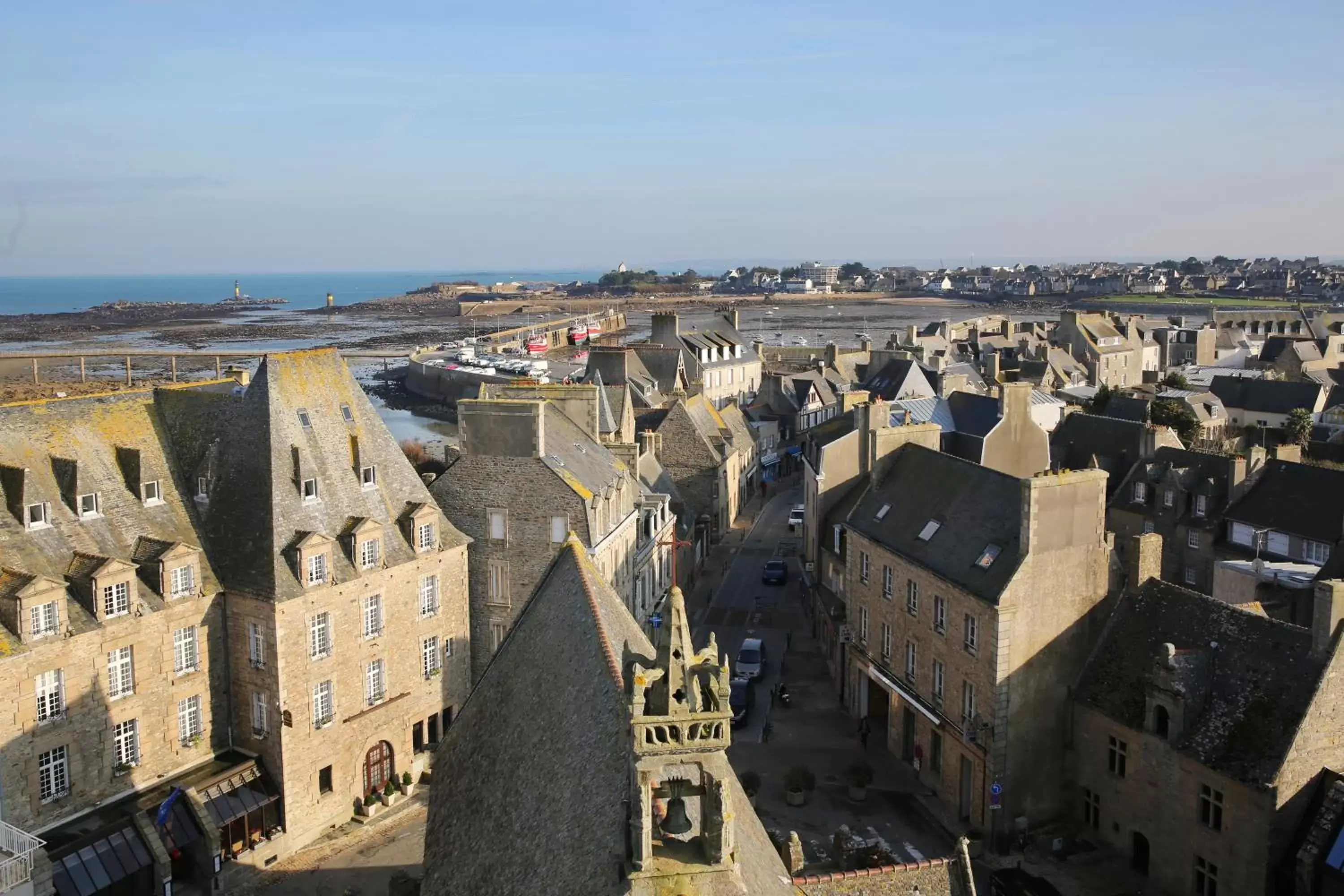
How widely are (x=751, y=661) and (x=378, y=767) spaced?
1494 cm

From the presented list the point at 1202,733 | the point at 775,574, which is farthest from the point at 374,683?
the point at 775,574

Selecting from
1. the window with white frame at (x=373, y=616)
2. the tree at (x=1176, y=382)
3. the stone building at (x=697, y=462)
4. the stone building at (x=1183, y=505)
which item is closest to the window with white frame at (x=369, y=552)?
the window with white frame at (x=373, y=616)

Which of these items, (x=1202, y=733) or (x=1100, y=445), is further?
(x=1100, y=445)

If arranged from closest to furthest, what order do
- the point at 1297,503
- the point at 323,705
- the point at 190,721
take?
the point at 190,721 < the point at 323,705 < the point at 1297,503

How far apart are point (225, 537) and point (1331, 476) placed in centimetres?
4045

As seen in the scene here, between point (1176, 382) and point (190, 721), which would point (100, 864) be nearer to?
point (190, 721)

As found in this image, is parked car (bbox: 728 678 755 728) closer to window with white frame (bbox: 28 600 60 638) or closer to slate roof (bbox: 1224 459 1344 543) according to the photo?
window with white frame (bbox: 28 600 60 638)

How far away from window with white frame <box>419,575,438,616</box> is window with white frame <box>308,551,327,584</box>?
12.4ft

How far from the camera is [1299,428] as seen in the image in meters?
69.2

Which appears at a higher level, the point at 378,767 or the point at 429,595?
the point at 429,595

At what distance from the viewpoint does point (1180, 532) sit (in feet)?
156

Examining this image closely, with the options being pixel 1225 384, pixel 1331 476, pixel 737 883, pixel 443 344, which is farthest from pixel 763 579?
pixel 443 344

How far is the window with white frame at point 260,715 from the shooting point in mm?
29719

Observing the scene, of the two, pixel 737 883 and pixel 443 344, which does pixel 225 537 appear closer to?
pixel 737 883
